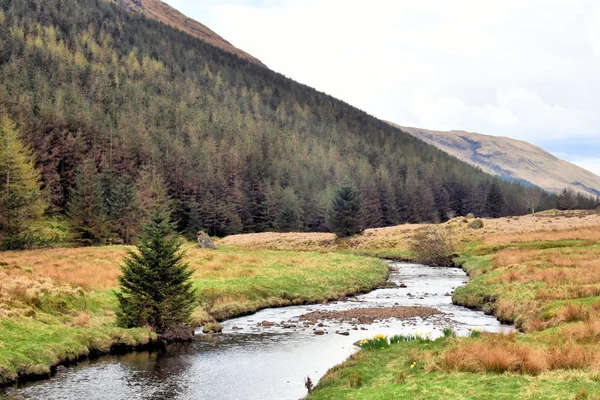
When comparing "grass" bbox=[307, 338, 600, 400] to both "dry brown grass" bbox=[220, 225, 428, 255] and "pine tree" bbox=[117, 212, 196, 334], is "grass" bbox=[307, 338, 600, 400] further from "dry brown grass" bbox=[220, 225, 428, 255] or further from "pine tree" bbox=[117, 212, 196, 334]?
"dry brown grass" bbox=[220, 225, 428, 255]

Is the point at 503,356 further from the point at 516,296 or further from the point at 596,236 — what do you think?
the point at 596,236

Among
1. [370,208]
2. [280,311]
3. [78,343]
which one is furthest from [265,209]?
[78,343]

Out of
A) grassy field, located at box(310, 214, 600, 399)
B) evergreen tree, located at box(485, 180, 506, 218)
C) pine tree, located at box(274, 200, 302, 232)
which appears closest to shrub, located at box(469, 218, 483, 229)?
grassy field, located at box(310, 214, 600, 399)

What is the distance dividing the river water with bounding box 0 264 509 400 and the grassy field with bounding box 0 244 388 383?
1500 mm

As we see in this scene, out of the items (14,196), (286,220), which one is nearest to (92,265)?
(14,196)

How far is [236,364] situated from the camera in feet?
77.0

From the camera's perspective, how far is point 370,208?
14538cm

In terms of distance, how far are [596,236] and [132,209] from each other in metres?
68.7

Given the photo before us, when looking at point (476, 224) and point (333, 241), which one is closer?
point (476, 224)

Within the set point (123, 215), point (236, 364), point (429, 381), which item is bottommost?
point (236, 364)

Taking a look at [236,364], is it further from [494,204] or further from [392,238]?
[494,204]

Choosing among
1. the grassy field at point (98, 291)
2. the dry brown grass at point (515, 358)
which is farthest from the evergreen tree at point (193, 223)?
the dry brown grass at point (515, 358)

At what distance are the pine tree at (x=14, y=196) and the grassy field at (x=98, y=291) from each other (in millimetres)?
9862

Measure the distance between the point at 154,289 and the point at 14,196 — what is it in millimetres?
40582
